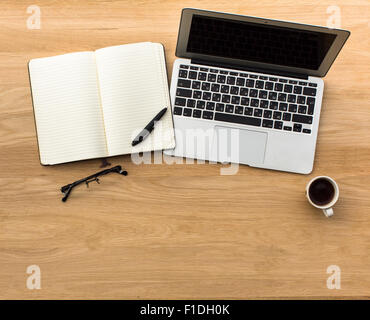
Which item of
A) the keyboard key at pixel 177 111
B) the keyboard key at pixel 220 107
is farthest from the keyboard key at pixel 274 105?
the keyboard key at pixel 177 111

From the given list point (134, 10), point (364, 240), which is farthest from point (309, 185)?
point (134, 10)

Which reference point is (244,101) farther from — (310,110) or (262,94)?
(310,110)

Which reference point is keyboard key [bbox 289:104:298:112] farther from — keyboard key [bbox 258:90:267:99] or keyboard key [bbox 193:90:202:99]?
keyboard key [bbox 193:90:202:99]

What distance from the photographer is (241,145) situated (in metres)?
0.90

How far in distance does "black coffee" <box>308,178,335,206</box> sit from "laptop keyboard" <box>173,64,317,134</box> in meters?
0.13

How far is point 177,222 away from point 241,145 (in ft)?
0.80

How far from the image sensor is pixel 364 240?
893 millimetres

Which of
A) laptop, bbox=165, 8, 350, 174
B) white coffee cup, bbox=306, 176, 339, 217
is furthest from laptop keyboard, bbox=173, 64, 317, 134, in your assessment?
white coffee cup, bbox=306, 176, 339, 217

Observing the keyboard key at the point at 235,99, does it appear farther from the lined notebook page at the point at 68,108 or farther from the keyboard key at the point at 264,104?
the lined notebook page at the point at 68,108

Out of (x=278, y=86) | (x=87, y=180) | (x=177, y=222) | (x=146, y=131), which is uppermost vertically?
(x=278, y=86)

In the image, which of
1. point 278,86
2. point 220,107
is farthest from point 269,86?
point 220,107

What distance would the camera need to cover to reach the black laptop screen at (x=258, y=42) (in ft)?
2.64

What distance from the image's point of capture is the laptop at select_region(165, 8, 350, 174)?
895 mm
